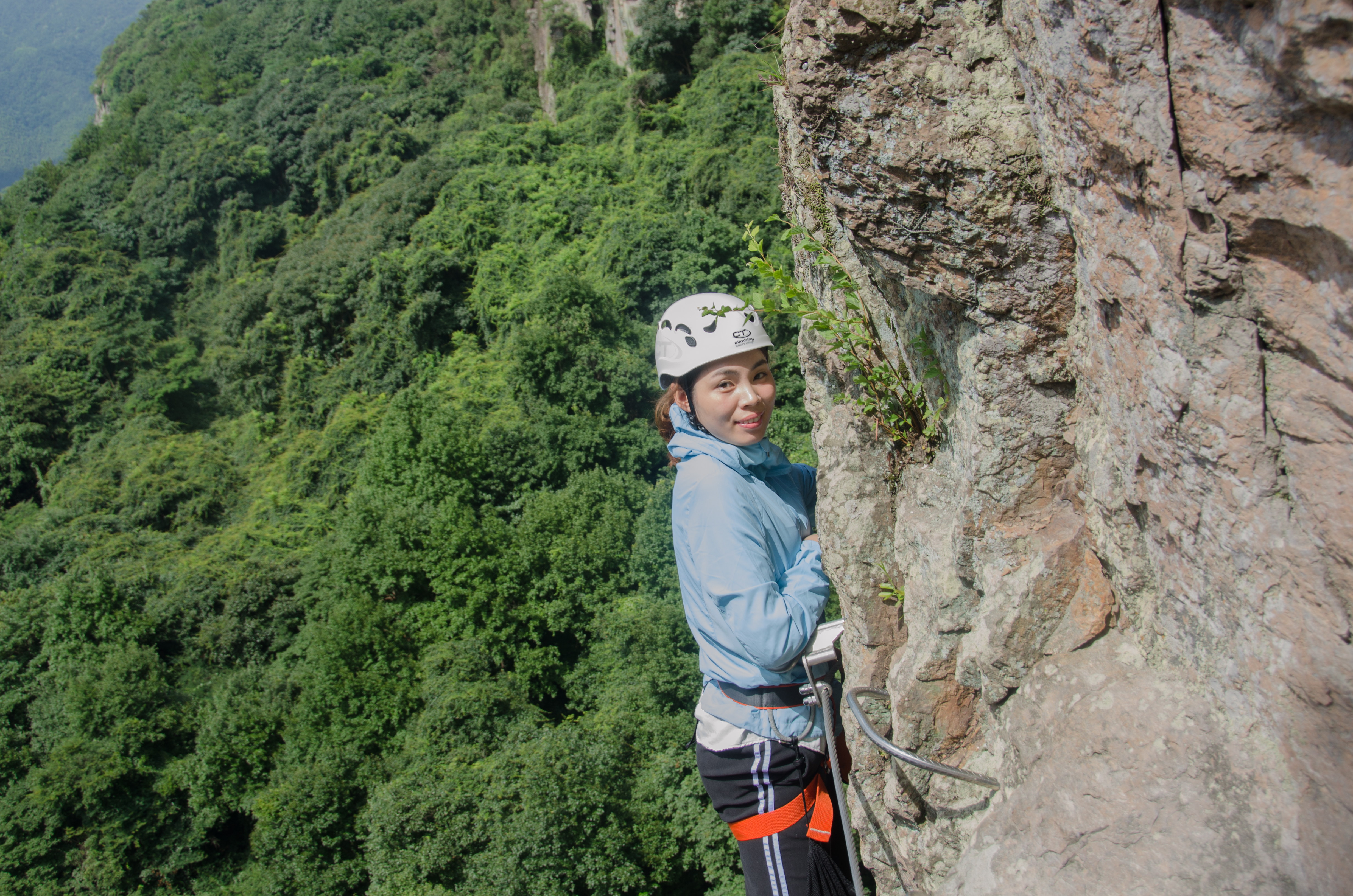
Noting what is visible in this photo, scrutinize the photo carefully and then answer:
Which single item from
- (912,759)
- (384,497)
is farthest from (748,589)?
(384,497)

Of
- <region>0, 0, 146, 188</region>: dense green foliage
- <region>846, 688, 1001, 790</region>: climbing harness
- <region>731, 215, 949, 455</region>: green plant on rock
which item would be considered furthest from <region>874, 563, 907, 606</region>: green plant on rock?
<region>0, 0, 146, 188</region>: dense green foliage

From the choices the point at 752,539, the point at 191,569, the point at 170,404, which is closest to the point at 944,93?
the point at 752,539

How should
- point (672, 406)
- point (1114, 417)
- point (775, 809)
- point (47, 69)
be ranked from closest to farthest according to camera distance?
point (1114, 417), point (775, 809), point (672, 406), point (47, 69)

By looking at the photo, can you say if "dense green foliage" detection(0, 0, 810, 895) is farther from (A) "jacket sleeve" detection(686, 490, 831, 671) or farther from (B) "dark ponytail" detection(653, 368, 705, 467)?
(A) "jacket sleeve" detection(686, 490, 831, 671)

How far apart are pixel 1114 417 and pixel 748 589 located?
1.26m

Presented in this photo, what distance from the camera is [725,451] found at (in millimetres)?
3242

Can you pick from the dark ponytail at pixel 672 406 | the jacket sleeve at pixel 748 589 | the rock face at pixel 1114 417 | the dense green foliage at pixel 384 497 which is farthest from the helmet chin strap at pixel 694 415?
the dense green foliage at pixel 384 497

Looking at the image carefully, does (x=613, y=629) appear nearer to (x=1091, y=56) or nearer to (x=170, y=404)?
(x=1091, y=56)

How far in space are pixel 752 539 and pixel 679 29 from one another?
114 feet

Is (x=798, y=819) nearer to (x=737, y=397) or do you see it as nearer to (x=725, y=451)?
(x=725, y=451)

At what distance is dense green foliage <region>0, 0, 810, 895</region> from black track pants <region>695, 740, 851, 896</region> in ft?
36.6

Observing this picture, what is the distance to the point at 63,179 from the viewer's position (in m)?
61.8

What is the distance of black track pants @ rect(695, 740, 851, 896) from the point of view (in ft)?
10.9

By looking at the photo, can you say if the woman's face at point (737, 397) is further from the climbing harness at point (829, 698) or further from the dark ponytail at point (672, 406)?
the climbing harness at point (829, 698)
